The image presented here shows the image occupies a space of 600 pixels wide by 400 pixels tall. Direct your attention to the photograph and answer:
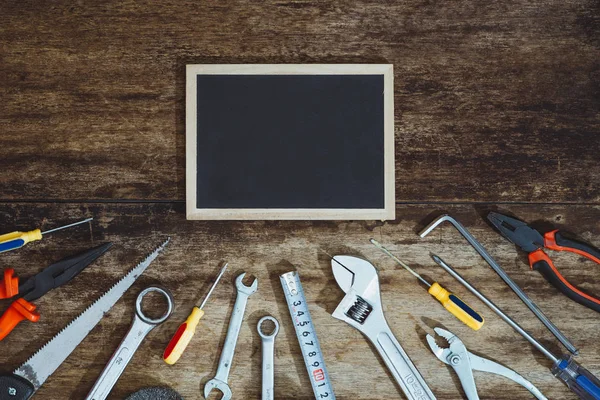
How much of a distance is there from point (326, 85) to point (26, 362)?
1.05 meters

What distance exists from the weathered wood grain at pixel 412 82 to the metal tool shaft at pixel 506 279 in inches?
2.9

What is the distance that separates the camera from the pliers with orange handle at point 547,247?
1425mm

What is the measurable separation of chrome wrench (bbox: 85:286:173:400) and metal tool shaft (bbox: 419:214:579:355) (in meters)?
0.72

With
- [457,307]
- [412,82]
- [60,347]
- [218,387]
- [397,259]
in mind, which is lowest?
[218,387]

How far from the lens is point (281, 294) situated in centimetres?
149

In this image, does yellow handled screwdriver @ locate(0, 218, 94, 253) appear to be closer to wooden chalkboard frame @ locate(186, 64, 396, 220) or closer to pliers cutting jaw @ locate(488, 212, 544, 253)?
wooden chalkboard frame @ locate(186, 64, 396, 220)

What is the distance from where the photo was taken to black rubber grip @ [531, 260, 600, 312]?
1419 millimetres

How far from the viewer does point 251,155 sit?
4.84 ft

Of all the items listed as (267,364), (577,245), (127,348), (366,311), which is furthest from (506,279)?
(127,348)

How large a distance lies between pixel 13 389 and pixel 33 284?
0.27 m

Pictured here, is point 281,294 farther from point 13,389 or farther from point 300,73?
point 13,389

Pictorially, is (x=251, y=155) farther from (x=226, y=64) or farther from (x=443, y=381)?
(x=443, y=381)

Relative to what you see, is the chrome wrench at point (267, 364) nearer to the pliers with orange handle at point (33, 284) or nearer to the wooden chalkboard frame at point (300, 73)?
the wooden chalkboard frame at point (300, 73)

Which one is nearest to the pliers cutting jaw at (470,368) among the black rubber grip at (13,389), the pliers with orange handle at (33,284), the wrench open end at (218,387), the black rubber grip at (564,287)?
the black rubber grip at (564,287)
